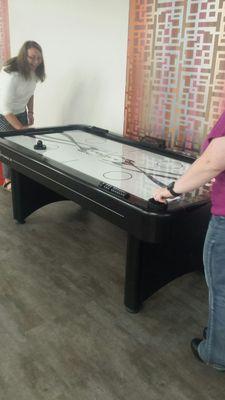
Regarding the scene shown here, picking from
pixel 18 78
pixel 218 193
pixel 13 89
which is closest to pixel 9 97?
pixel 13 89

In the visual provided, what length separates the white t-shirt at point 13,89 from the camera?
3.08 meters

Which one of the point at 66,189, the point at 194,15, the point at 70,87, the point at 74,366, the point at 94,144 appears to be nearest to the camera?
the point at 74,366

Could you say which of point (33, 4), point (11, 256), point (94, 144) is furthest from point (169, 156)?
point (33, 4)

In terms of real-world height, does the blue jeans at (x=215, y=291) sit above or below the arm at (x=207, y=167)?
below

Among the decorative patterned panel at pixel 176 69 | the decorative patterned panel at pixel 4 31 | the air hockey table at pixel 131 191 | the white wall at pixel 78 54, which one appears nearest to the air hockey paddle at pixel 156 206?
the air hockey table at pixel 131 191

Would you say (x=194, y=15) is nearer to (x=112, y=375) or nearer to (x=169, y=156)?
(x=169, y=156)

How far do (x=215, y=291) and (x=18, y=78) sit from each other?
2467mm

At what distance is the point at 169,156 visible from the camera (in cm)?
243

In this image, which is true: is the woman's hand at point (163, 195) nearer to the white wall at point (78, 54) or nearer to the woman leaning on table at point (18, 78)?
the white wall at point (78, 54)

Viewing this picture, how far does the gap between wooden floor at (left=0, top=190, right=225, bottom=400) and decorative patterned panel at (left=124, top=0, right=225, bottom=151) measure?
38.7 inches

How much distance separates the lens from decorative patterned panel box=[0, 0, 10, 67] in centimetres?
416

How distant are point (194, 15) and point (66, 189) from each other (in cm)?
141

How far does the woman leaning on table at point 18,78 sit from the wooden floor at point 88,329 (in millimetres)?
1121

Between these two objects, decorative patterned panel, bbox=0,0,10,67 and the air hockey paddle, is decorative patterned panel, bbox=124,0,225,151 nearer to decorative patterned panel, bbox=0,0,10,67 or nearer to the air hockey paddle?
the air hockey paddle
